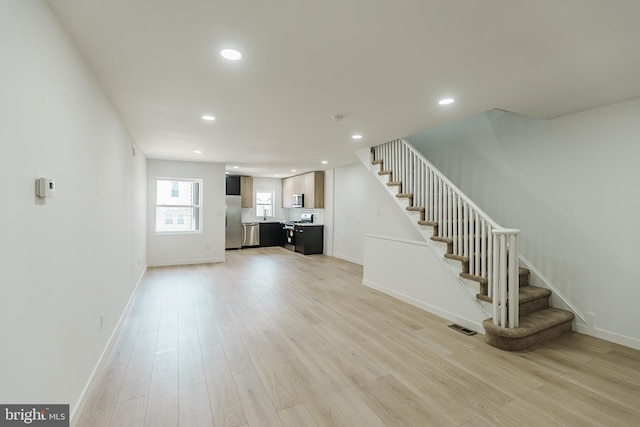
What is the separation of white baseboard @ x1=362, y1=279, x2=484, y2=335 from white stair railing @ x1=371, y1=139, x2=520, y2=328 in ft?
1.25

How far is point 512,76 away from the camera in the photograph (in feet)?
7.70

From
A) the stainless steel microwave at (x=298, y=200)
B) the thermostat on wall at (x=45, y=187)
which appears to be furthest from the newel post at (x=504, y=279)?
the stainless steel microwave at (x=298, y=200)

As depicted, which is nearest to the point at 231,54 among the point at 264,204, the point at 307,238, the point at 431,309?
the point at 431,309

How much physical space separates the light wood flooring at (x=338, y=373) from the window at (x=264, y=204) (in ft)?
20.6

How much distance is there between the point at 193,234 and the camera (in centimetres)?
674

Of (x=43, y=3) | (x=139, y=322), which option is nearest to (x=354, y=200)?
(x=139, y=322)

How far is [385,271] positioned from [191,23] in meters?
4.00

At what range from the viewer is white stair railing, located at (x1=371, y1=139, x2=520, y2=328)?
2.86 meters

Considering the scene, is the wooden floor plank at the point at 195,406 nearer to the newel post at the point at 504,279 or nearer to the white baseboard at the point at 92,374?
the white baseboard at the point at 92,374

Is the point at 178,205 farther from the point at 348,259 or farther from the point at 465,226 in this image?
the point at 465,226

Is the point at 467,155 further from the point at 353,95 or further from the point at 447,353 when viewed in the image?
the point at 447,353

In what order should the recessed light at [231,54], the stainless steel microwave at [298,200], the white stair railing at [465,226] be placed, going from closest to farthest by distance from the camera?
1. the recessed light at [231,54]
2. the white stair railing at [465,226]
3. the stainless steel microwave at [298,200]

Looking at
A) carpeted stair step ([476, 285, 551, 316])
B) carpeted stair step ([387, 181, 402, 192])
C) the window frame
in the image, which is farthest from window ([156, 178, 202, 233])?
carpeted stair step ([476, 285, 551, 316])

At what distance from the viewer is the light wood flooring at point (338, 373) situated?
1872mm
